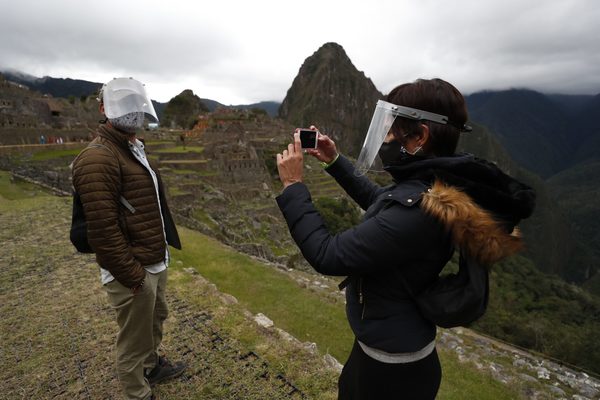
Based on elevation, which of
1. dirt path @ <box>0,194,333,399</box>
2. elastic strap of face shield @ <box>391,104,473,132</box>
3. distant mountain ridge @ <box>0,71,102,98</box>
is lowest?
dirt path @ <box>0,194,333,399</box>

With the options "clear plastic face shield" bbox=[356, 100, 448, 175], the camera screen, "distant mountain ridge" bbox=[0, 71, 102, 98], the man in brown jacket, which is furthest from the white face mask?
"distant mountain ridge" bbox=[0, 71, 102, 98]

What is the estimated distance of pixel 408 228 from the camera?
1.49 m

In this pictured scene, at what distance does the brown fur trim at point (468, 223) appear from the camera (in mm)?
1438

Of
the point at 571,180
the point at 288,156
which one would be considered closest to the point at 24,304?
the point at 288,156

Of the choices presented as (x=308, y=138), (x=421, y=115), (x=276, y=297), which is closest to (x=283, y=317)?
(x=276, y=297)

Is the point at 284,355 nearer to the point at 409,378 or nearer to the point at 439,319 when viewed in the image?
the point at 409,378

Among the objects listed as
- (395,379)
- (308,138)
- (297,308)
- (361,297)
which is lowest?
(297,308)

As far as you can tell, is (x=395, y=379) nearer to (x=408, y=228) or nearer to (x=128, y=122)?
(x=408, y=228)

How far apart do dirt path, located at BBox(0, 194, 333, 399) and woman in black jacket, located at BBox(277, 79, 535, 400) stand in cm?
228

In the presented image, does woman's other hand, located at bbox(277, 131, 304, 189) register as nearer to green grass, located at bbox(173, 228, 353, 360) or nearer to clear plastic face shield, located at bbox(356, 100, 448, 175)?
clear plastic face shield, located at bbox(356, 100, 448, 175)

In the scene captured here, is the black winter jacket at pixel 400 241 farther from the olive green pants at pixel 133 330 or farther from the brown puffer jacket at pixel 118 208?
the olive green pants at pixel 133 330

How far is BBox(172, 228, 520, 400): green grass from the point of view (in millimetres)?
5793

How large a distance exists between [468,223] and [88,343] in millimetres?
5301

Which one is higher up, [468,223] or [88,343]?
[468,223]
